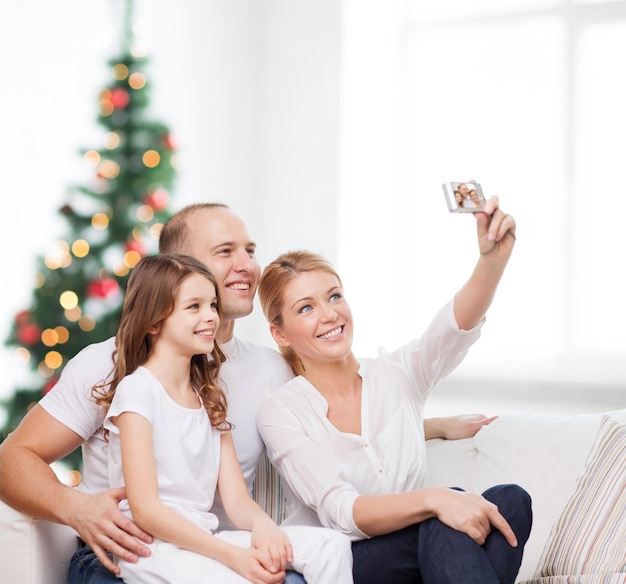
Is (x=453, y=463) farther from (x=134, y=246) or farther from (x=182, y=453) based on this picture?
(x=134, y=246)

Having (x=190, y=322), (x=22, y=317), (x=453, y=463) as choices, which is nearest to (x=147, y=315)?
(x=190, y=322)

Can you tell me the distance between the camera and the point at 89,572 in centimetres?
Result: 172

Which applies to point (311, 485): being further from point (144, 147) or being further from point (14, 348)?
point (144, 147)

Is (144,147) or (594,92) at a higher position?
(594,92)

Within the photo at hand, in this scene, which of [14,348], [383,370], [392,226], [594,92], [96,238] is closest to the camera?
[383,370]

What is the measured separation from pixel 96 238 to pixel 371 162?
161 cm

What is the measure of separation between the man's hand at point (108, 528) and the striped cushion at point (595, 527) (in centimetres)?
87

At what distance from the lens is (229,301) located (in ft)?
6.88

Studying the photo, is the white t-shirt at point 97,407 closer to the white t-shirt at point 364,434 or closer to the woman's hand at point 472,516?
the white t-shirt at point 364,434

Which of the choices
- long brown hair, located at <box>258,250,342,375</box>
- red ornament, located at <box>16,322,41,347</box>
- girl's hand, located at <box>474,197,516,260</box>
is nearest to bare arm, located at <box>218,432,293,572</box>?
long brown hair, located at <box>258,250,342,375</box>

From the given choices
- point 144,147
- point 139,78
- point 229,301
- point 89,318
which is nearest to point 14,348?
point 89,318

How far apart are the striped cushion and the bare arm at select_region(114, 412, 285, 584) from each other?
67cm

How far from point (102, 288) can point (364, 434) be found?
1.89m

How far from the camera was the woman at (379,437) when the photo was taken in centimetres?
158
